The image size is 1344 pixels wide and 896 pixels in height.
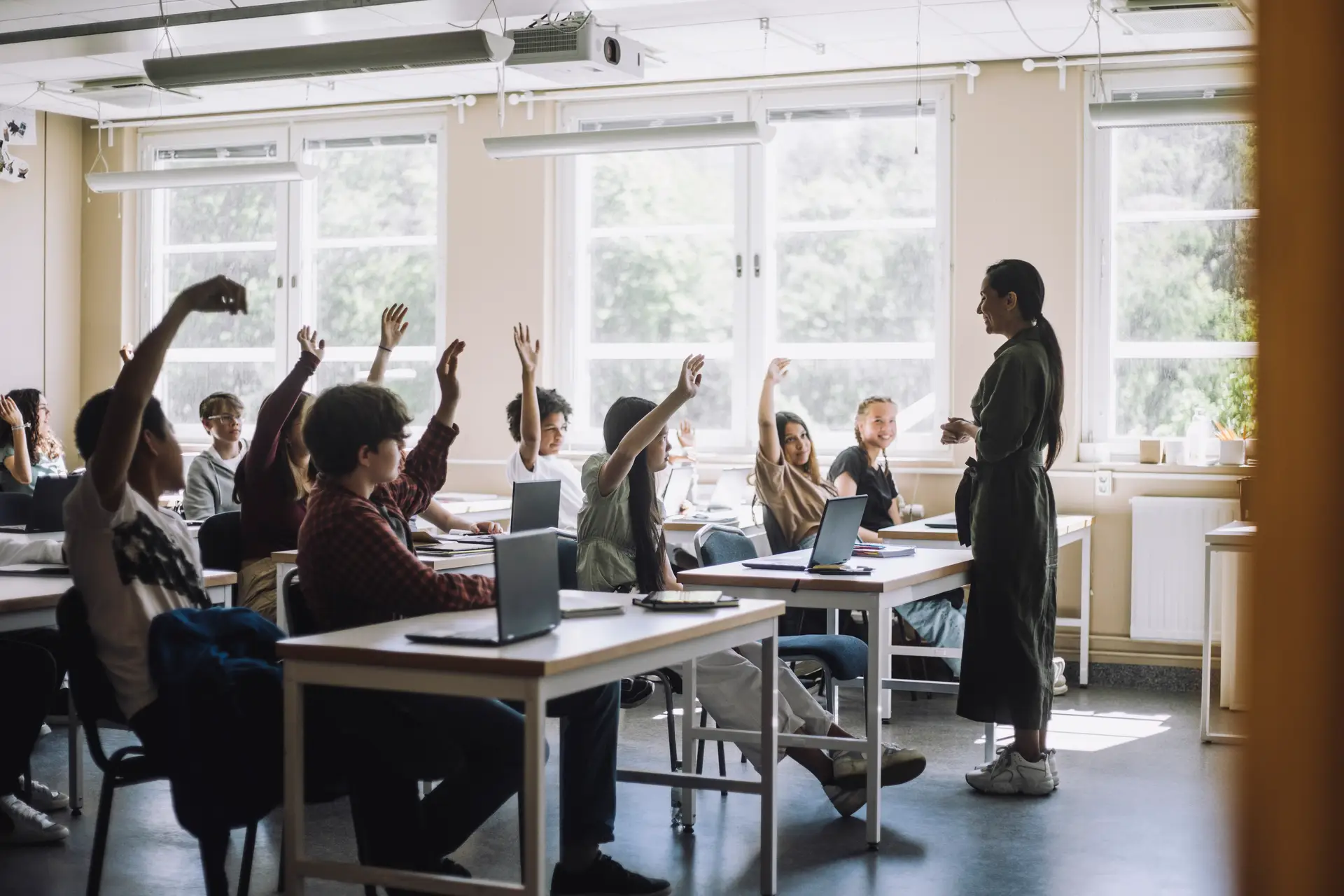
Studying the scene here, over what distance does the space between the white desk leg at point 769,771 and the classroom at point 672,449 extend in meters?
0.01

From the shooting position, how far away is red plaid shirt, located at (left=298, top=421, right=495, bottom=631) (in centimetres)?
268

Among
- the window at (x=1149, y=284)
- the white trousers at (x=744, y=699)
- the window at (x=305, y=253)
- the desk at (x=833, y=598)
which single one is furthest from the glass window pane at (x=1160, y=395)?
the window at (x=305, y=253)

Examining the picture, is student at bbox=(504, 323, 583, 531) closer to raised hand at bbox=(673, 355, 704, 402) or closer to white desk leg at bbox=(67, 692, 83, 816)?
raised hand at bbox=(673, 355, 704, 402)

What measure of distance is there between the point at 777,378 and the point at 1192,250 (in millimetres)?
2452

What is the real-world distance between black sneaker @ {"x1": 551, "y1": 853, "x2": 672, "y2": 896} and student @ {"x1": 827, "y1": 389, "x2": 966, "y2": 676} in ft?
9.20

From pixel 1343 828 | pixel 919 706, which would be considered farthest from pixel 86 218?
pixel 1343 828

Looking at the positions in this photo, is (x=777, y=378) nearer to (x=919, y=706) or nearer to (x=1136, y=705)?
(x=919, y=706)

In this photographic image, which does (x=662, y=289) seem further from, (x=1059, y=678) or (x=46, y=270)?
(x=46, y=270)

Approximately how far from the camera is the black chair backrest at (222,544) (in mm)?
4152

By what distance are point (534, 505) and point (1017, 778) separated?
173cm

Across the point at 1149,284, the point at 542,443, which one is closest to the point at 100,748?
the point at 542,443

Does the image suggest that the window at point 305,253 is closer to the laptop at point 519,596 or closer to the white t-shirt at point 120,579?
the white t-shirt at point 120,579

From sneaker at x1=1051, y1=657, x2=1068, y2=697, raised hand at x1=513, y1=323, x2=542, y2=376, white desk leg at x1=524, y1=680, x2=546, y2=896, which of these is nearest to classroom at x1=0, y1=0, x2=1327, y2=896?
white desk leg at x1=524, y1=680, x2=546, y2=896

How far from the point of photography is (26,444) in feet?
21.0
